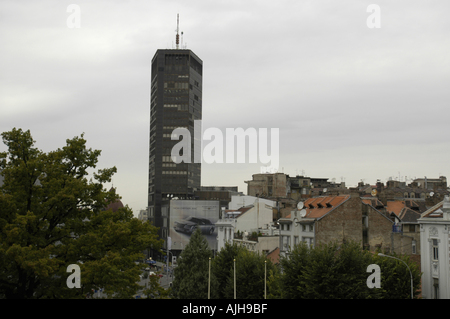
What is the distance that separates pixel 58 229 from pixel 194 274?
26098mm

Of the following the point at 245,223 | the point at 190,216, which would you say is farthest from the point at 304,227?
the point at 190,216

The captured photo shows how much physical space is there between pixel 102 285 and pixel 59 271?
2572 mm

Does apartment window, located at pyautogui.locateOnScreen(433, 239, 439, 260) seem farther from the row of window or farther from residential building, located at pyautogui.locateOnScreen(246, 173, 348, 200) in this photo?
residential building, located at pyautogui.locateOnScreen(246, 173, 348, 200)

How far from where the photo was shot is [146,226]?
32406 mm

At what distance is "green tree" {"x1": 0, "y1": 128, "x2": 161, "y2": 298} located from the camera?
27328 millimetres

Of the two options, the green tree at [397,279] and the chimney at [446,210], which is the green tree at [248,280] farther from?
the chimney at [446,210]

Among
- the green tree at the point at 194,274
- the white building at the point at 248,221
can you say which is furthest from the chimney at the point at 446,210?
the white building at the point at 248,221

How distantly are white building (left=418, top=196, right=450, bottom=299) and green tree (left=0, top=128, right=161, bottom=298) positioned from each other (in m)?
27.9

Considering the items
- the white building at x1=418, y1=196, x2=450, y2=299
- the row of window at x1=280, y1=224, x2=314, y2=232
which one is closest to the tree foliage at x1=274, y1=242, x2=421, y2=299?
the white building at x1=418, y1=196, x2=450, y2=299

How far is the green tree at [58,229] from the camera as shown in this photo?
1076 inches

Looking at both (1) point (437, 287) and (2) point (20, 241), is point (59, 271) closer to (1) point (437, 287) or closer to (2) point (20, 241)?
(2) point (20, 241)

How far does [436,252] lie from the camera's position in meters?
46.7

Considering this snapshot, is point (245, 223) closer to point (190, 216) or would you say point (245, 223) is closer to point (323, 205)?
point (323, 205)

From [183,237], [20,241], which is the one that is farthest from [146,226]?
[183,237]
